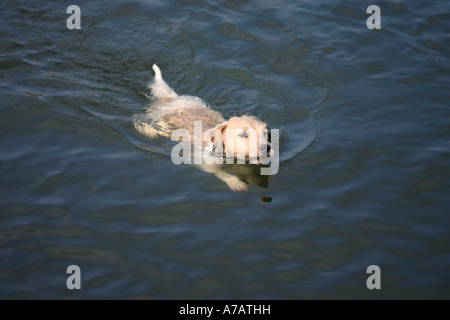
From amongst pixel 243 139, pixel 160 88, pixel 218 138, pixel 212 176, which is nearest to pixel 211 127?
pixel 218 138

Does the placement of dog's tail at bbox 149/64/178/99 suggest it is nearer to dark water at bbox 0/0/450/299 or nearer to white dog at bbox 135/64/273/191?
white dog at bbox 135/64/273/191

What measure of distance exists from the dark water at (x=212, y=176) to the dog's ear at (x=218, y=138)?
1.27 feet

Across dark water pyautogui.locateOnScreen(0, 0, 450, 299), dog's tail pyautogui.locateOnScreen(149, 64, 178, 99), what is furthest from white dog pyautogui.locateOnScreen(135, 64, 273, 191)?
dark water pyautogui.locateOnScreen(0, 0, 450, 299)

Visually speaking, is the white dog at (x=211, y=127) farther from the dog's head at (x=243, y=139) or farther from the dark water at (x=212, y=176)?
the dark water at (x=212, y=176)

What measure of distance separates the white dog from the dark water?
21cm

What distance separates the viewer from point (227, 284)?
13.0 ft

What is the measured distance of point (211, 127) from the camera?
5848 millimetres

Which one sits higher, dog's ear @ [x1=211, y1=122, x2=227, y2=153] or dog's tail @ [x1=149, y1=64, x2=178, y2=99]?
dog's tail @ [x1=149, y1=64, x2=178, y2=99]

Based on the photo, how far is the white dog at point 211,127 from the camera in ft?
16.6

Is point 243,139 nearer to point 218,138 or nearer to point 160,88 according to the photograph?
point 218,138

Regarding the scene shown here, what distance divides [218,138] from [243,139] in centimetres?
39

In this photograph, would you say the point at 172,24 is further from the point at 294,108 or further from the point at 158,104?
the point at 294,108

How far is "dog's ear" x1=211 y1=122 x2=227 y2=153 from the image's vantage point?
5.32 metres

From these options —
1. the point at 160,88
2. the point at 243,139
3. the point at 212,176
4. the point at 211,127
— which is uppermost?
the point at 160,88
